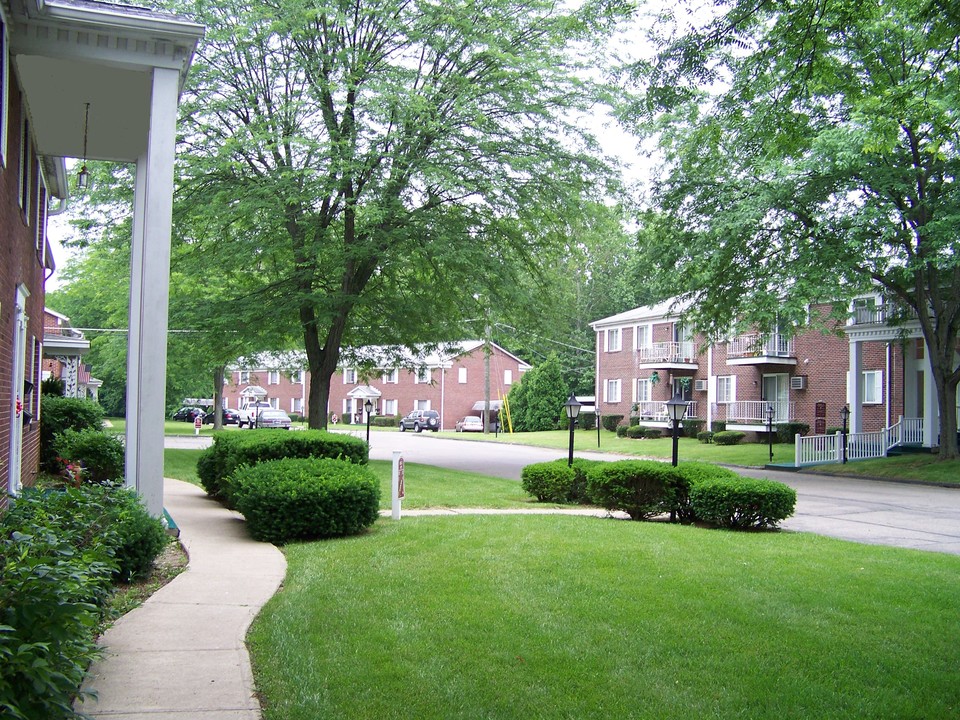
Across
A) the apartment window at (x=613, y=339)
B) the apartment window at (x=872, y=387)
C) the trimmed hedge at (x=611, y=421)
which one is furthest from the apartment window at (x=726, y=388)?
the apartment window at (x=613, y=339)

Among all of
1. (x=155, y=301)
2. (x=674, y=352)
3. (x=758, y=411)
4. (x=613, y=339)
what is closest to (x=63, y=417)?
(x=155, y=301)

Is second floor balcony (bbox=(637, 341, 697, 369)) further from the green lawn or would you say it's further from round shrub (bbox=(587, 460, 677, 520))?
the green lawn

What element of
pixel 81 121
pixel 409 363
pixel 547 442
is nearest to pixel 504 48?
pixel 409 363

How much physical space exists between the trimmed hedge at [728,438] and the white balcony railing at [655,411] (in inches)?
208

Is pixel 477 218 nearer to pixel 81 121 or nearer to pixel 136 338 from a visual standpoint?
pixel 81 121

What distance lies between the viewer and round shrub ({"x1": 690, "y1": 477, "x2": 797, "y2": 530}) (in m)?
12.1

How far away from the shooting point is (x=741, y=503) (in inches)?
477

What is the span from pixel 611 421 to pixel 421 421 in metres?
17.7

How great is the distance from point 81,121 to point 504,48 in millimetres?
12220

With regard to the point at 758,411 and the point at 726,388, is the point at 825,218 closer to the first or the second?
the point at 758,411

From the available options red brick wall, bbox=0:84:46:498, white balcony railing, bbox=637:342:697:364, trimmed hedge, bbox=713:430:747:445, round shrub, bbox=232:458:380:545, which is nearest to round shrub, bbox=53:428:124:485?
red brick wall, bbox=0:84:46:498

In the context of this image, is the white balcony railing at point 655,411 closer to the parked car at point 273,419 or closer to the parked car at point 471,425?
the parked car at point 471,425

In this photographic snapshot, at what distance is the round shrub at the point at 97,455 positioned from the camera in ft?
48.9

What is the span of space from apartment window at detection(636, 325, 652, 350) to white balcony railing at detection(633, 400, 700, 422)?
3.48m
